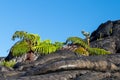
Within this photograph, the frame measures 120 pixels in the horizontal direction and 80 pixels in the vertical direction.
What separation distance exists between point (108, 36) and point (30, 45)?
19112mm

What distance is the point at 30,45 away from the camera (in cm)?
4172

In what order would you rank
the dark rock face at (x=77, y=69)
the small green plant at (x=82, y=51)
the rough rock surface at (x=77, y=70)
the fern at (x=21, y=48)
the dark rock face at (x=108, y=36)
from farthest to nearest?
the dark rock face at (x=108, y=36) < the small green plant at (x=82, y=51) < the fern at (x=21, y=48) < the dark rock face at (x=77, y=69) < the rough rock surface at (x=77, y=70)

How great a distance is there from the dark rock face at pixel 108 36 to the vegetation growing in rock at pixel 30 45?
11113 mm

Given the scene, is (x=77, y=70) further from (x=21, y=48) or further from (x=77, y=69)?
(x=21, y=48)

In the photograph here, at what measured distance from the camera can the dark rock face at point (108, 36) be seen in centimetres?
5222

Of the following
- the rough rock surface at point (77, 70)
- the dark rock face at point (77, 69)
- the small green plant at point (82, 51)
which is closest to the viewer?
the rough rock surface at point (77, 70)

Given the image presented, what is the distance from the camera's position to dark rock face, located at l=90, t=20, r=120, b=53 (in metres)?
52.2

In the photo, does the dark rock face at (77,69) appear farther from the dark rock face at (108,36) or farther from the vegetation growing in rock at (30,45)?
the dark rock face at (108,36)

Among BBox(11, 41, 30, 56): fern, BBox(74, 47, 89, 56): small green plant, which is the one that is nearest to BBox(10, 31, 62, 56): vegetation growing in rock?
BBox(11, 41, 30, 56): fern

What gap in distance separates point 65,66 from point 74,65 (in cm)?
40

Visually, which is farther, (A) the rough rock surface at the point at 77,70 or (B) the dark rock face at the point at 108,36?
(B) the dark rock face at the point at 108,36

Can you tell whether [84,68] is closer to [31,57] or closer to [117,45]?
[31,57]

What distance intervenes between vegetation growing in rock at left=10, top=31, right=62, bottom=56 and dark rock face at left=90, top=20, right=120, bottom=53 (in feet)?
36.5

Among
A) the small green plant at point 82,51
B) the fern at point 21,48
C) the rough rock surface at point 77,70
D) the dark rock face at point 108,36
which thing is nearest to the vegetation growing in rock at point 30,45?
the fern at point 21,48
